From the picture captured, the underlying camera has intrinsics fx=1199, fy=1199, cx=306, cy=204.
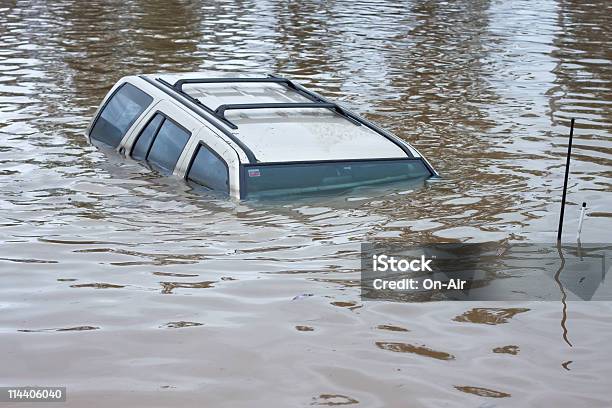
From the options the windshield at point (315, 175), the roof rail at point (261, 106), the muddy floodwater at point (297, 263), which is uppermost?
the roof rail at point (261, 106)

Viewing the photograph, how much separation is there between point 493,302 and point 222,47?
14.5 meters

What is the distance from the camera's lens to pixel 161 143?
35.9ft

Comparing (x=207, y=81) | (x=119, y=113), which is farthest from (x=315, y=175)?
(x=119, y=113)

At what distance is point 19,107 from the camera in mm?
15422

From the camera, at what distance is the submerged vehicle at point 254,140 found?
979cm

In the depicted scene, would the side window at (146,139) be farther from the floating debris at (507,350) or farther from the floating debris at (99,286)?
the floating debris at (507,350)

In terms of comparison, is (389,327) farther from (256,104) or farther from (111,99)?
(111,99)

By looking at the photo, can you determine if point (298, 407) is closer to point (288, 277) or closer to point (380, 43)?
point (288, 277)

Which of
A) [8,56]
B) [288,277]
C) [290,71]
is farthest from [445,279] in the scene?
[8,56]

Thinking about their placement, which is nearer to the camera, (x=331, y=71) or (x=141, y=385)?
(x=141, y=385)

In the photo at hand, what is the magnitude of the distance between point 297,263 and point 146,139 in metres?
3.09

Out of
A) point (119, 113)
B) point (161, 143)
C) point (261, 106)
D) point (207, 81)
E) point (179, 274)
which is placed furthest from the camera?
point (119, 113)

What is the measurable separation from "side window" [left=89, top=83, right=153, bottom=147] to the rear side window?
1.07 ft

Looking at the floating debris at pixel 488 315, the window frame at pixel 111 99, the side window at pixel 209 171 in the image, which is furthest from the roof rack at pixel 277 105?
the floating debris at pixel 488 315
